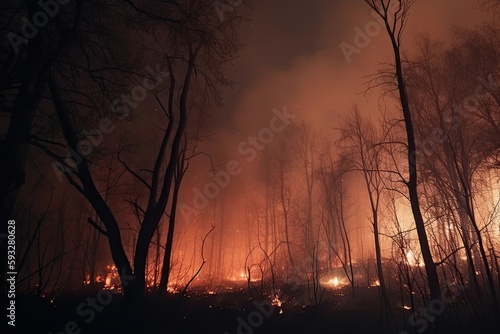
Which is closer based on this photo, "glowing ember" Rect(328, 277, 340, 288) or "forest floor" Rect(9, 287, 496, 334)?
"forest floor" Rect(9, 287, 496, 334)

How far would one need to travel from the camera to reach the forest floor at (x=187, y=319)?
588 centimetres

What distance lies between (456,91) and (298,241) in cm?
2600

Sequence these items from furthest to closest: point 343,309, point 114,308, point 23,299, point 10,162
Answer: point 343,309 < point 114,308 < point 23,299 < point 10,162

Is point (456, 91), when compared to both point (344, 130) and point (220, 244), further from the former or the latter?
point (220, 244)

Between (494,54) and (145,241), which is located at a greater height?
(494,54)

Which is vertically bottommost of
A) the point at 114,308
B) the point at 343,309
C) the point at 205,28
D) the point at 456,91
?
the point at 343,309

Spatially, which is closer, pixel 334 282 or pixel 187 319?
pixel 187 319

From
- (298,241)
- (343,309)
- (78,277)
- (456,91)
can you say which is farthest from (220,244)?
(456,91)

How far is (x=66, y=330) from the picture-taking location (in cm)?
573

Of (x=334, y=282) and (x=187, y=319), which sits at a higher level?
(x=334, y=282)

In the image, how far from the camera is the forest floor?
5.88m

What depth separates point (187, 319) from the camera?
742cm

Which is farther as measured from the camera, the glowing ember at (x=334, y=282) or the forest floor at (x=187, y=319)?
the glowing ember at (x=334, y=282)

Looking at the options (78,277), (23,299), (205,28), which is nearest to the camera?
(23,299)
